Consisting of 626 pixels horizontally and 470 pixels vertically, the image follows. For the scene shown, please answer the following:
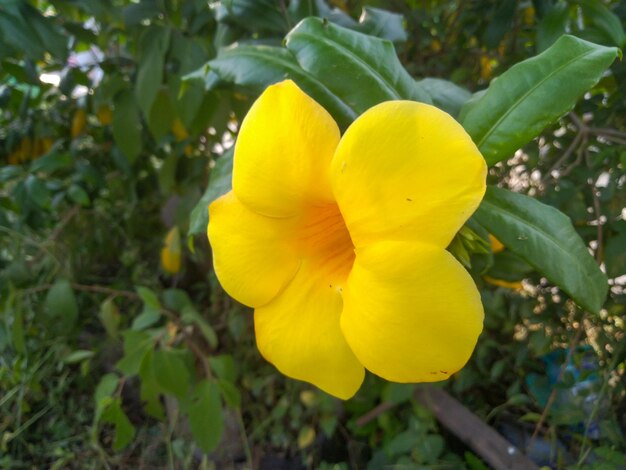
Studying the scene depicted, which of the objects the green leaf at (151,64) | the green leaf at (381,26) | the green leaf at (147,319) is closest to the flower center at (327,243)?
the green leaf at (381,26)

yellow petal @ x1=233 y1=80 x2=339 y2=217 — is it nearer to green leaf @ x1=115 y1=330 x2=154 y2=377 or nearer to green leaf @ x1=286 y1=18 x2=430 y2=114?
green leaf @ x1=286 y1=18 x2=430 y2=114

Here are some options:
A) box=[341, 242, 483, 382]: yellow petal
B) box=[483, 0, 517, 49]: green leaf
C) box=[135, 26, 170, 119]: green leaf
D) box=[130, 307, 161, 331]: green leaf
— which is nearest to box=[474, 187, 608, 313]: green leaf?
box=[341, 242, 483, 382]: yellow petal

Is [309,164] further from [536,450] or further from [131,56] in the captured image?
[131,56]

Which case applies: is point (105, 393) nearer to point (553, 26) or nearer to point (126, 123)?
point (126, 123)

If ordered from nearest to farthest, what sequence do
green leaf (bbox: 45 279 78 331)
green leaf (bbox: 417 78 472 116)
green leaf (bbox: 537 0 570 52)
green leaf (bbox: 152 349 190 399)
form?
1. green leaf (bbox: 417 78 472 116)
2. green leaf (bbox: 537 0 570 52)
3. green leaf (bbox: 152 349 190 399)
4. green leaf (bbox: 45 279 78 331)

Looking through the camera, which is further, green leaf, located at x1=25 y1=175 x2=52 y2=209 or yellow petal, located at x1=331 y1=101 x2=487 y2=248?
green leaf, located at x1=25 y1=175 x2=52 y2=209

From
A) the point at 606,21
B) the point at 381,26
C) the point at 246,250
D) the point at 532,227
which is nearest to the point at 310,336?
the point at 246,250
